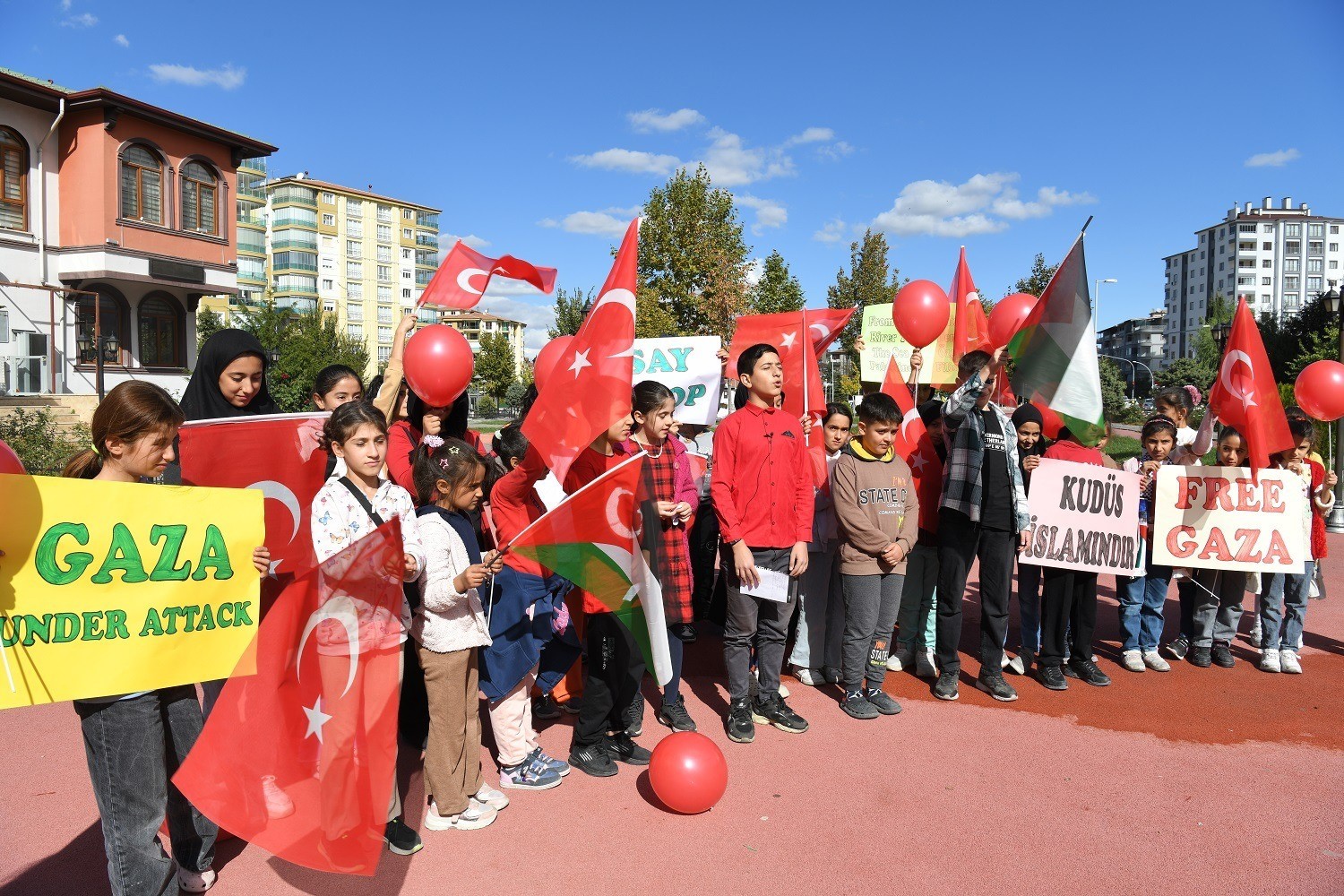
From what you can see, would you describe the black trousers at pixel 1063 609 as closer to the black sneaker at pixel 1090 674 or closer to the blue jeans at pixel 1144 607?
the black sneaker at pixel 1090 674

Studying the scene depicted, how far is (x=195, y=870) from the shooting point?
333 centimetres

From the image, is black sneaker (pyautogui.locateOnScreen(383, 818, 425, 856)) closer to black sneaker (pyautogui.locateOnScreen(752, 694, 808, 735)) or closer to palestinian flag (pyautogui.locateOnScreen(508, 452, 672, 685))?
palestinian flag (pyautogui.locateOnScreen(508, 452, 672, 685))

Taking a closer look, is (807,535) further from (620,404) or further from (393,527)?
(393,527)

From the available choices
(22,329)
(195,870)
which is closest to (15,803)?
(195,870)

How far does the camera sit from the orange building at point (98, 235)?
23766 millimetres

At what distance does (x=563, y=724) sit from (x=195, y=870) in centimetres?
216

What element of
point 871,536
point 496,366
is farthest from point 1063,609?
point 496,366

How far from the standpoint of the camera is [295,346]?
34.8 m

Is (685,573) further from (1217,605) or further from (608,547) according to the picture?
(1217,605)

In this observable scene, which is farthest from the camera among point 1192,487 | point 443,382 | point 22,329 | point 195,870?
point 22,329

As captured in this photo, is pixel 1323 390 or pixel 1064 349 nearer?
pixel 1064 349

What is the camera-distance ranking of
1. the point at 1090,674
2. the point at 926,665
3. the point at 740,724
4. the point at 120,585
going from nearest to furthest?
the point at 120,585
the point at 740,724
the point at 1090,674
the point at 926,665

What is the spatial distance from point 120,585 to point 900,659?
501 centimetres

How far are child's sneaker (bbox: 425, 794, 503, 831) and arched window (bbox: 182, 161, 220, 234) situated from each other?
97.8 feet
